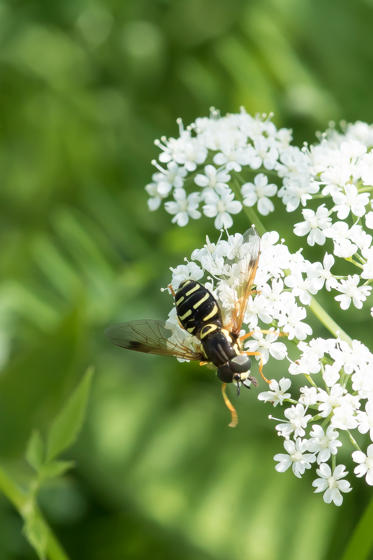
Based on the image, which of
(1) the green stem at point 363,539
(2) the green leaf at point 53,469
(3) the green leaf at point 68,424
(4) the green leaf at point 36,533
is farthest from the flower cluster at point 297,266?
(4) the green leaf at point 36,533

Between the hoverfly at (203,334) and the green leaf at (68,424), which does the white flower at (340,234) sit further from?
the green leaf at (68,424)

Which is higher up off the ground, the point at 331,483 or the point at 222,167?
the point at 222,167

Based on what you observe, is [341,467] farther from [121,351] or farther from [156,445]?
[121,351]

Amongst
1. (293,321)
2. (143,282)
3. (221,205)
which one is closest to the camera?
(293,321)

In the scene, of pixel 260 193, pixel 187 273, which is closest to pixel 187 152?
pixel 260 193

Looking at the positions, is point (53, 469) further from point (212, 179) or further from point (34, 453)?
point (212, 179)

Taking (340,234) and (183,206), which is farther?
(183,206)

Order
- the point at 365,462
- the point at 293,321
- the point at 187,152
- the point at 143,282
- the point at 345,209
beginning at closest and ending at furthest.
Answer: the point at 365,462, the point at 293,321, the point at 345,209, the point at 187,152, the point at 143,282

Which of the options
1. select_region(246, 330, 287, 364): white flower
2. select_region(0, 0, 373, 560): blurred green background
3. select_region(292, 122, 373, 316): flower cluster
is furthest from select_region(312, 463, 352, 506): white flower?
select_region(0, 0, 373, 560): blurred green background

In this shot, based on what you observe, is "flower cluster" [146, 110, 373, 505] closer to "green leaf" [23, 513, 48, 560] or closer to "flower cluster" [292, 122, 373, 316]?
"flower cluster" [292, 122, 373, 316]
